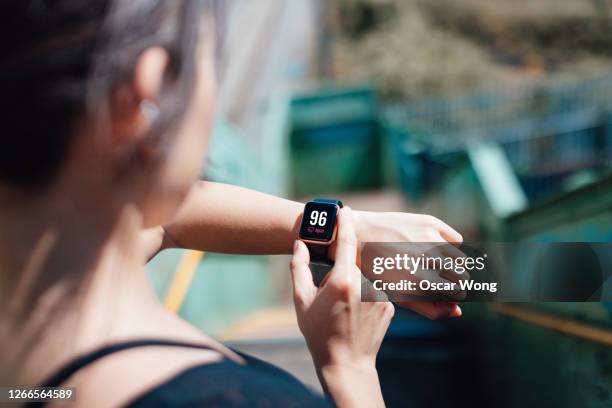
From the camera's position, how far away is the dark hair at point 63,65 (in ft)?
2.05

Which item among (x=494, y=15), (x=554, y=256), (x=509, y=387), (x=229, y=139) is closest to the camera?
(x=554, y=256)

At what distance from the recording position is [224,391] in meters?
0.62

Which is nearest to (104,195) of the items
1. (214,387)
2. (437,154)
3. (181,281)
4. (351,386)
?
(214,387)

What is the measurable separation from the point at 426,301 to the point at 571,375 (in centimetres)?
91

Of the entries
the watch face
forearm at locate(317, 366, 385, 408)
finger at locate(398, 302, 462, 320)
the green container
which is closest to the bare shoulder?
forearm at locate(317, 366, 385, 408)

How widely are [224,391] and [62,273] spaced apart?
0.21m

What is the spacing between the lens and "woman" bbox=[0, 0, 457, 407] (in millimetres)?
627

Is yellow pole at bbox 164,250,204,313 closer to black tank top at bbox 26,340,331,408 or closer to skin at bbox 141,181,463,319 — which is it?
skin at bbox 141,181,463,319

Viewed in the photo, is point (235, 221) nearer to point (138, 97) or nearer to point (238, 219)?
point (238, 219)

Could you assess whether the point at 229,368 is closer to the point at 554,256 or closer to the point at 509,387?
the point at 554,256

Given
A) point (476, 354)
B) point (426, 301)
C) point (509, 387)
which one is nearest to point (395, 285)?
point (426, 301)

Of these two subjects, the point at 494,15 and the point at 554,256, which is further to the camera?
the point at 494,15

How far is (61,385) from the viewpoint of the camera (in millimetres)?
658

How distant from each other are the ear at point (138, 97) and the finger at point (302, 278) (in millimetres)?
284
